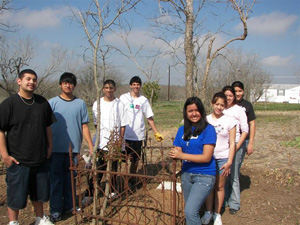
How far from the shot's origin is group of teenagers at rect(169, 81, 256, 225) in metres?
2.52

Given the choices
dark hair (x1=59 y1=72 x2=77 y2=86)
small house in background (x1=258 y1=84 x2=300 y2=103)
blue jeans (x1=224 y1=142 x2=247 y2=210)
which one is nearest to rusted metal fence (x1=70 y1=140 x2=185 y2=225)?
blue jeans (x1=224 y1=142 x2=247 y2=210)

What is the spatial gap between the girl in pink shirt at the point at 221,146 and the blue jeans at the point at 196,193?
0.48 meters

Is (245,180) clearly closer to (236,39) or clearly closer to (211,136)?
(236,39)

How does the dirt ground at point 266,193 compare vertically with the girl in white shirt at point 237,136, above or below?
below

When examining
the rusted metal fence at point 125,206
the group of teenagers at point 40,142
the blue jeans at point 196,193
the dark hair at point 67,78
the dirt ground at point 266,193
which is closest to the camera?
the blue jeans at point 196,193

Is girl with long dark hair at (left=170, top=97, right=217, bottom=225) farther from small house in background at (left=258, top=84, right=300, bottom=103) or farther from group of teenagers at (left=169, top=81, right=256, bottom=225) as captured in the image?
small house in background at (left=258, top=84, right=300, bottom=103)

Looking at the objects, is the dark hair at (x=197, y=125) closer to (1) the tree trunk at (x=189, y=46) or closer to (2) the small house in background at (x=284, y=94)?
(1) the tree trunk at (x=189, y=46)

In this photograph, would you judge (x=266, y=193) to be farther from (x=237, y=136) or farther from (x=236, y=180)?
(x=237, y=136)

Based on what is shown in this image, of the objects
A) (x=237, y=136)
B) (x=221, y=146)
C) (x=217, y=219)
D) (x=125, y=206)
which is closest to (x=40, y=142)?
(x=125, y=206)

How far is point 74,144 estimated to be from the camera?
3.32m

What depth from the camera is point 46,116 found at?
2.95 metres

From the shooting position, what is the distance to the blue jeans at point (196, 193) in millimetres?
2496

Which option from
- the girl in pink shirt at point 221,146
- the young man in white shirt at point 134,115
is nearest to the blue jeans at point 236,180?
the girl in pink shirt at point 221,146

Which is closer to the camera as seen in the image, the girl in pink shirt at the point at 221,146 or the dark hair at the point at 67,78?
the girl in pink shirt at the point at 221,146
